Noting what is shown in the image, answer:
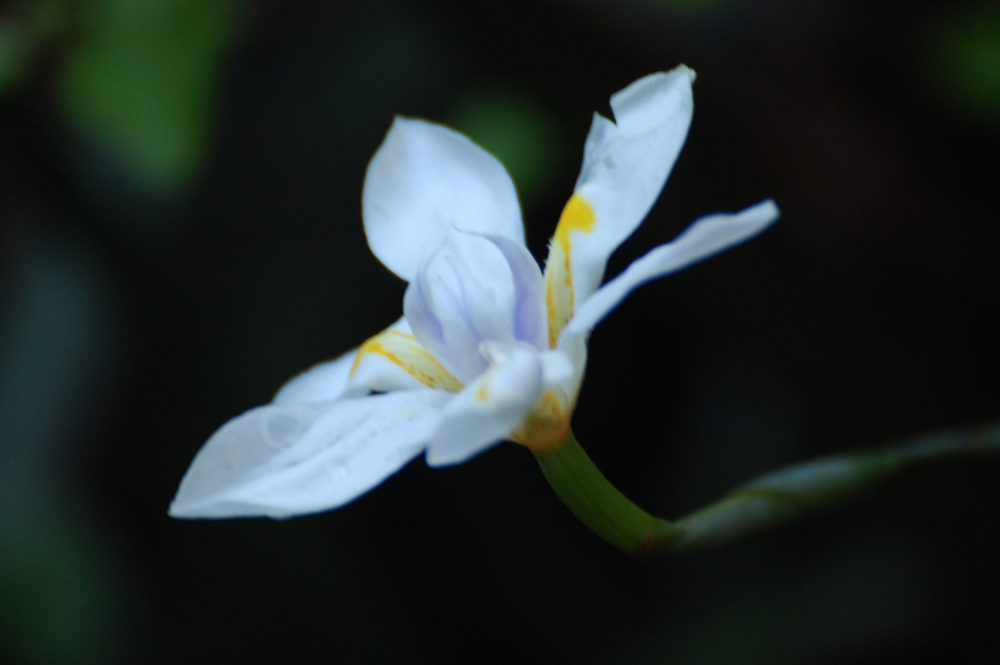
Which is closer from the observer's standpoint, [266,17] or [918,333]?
[918,333]

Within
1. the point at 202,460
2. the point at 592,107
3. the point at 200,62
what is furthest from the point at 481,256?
the point at 592,107

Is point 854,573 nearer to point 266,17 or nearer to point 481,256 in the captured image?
point 481,256

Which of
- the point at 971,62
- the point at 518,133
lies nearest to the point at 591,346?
the point at 518,133

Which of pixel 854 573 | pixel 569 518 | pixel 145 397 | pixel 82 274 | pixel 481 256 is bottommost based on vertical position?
pixel 854 573

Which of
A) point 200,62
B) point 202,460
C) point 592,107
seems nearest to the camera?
point 202,460

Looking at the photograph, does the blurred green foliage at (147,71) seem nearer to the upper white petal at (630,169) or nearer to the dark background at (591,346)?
the dark background at (591,346)

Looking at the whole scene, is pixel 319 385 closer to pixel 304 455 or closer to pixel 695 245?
pixel 304 455
